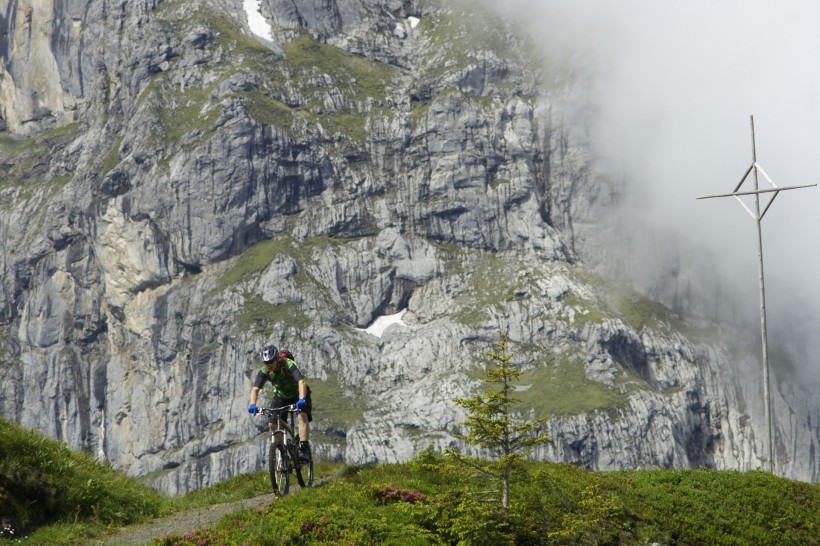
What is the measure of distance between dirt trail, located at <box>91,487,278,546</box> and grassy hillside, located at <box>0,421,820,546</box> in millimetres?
508

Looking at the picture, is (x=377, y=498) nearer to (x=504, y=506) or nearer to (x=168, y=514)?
(x=504, y=506)

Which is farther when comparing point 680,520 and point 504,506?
point 680,520

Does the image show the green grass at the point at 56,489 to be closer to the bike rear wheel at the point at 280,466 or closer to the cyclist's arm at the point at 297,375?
the bike rear wheel at the point at 280,466

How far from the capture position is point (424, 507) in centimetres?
2352

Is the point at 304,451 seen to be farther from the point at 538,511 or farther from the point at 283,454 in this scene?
the point at 538,511

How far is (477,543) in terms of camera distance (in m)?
22.7

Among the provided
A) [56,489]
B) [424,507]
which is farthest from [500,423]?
[56,489]

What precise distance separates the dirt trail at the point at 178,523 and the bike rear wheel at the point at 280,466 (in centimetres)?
65

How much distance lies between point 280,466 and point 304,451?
99 centimetres

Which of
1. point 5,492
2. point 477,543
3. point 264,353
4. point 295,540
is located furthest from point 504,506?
point 5,492

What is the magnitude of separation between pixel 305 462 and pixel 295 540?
202 inches

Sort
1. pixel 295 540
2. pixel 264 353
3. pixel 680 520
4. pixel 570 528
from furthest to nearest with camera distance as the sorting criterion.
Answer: pixel 680 520
pixel 264 353
pixel 570 528
pixel 295 540

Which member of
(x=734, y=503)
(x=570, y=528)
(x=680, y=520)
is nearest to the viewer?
(x=570, y=528)

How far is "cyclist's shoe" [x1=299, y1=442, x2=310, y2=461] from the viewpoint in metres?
26.9
